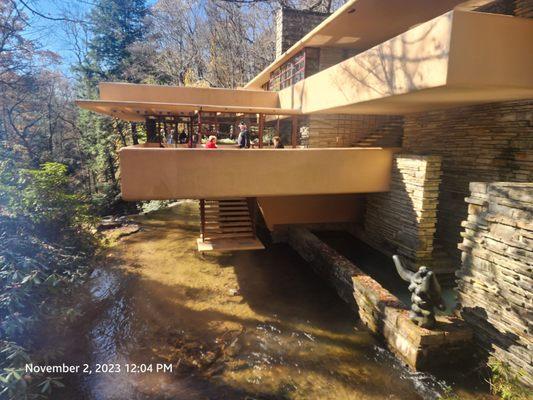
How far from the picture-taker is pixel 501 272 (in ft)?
16.9

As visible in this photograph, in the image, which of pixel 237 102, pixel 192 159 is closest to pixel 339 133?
pixel 237 102

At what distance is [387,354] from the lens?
249 inches

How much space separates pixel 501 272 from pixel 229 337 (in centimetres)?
530

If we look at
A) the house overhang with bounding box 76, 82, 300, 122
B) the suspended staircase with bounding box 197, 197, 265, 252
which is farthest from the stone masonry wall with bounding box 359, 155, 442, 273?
the house overhang with bounding box 76, 82, 300, 122

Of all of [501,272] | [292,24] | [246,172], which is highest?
[292,24]

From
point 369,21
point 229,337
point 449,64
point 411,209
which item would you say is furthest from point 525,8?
point 229,337

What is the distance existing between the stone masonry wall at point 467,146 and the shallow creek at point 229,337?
4.29 metres

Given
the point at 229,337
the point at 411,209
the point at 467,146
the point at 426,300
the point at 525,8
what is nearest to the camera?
the point at 426,300

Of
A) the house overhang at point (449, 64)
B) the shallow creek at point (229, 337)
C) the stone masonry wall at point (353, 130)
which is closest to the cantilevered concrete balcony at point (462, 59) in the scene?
the house overhang at point (449, 64)

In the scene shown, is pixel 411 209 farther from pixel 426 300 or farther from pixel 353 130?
pixel 353 130

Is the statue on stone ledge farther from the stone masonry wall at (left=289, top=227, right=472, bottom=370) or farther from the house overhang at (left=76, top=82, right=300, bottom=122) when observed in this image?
the house overhang at (left=76, top=82, right=300, bottom=122)

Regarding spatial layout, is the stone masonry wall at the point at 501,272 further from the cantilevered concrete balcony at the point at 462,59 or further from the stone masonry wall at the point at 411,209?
the stone masonry wall at the point at 411,209

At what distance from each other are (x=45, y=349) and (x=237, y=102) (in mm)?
12211

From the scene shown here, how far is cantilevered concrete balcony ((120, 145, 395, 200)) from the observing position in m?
7.56
